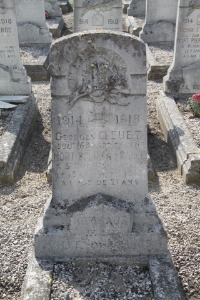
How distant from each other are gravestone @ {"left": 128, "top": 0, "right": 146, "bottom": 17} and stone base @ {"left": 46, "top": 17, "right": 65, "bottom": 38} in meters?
2.17

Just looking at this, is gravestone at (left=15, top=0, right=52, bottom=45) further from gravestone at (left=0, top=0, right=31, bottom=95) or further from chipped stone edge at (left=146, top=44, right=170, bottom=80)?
gravestone at (left=0, top=0, right=31, bottom=95)

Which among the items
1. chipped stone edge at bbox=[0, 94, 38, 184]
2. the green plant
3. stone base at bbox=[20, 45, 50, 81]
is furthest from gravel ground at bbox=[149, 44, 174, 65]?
chipped stone edge at bbox=[0, 94, 38, 184]

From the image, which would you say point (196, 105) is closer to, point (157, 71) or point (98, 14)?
point (98, 14)

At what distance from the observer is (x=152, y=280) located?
4.35m

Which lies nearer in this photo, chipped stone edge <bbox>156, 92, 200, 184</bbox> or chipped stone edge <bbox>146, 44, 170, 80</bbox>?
chipped stone edge <bbox>156, 92, 200, 184</bbox>

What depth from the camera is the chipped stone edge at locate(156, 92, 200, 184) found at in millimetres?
6435

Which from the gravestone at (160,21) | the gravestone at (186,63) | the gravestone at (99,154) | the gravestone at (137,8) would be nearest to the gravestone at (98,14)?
the gravestone at (186,63)

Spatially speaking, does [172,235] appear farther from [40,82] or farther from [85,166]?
[40,82]

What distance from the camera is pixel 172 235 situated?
17.4 feet

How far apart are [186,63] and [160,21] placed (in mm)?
4003

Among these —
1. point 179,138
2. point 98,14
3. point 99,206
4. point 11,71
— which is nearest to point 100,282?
point 99,206

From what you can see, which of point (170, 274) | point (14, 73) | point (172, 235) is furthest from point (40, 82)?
point (170, 274)

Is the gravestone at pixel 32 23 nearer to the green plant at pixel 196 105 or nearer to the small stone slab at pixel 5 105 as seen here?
the small stone slab at pixel 5 105

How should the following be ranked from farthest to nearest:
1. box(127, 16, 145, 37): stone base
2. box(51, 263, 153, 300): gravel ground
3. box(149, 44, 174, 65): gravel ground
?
1. box(127, 16, 145, 37): stone base
2. box(149, 44, 174, 65): gravel ground
3. box(51, 263, 153, 300): gravel ground
